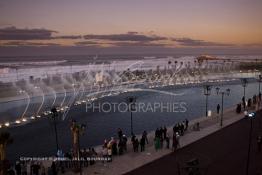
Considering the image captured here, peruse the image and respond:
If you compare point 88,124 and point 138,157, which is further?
point 88,124

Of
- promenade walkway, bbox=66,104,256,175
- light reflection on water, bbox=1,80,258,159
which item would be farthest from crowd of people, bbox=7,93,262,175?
light reflection on water, bbox=1,80,258,159

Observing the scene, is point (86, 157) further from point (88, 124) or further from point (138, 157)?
point (88, 124)

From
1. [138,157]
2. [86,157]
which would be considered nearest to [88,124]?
[138,157]

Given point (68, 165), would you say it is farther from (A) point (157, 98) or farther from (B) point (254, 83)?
(B) point (254, 83)

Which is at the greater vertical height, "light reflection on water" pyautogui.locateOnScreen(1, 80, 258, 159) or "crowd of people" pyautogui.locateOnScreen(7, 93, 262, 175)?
"crowd of people" pyautogui.locateOnScreen(7, 93, 262, 175)

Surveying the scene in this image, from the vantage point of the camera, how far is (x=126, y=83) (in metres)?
61.3

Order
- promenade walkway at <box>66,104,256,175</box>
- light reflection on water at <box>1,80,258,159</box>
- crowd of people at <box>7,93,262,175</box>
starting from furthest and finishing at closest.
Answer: light reflection on water at <box>1,80,258,159</box>, promenade walkway at <box>66,104,256,175</box>, crowd of people at <box>7,93,262,175</box>

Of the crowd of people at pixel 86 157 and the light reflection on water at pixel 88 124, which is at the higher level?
the crowd of people at pixel 86 157

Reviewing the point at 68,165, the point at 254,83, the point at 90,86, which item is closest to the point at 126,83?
the point at 90,86

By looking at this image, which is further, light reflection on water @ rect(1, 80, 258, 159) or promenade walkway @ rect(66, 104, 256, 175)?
light reflection on water @ rect(1, 80, 258, 159)

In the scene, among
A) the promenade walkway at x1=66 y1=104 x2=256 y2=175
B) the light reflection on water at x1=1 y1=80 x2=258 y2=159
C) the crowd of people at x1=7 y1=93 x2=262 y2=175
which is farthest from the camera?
the light reflection on water at x1=1 y1=80 x2=258 y2=159

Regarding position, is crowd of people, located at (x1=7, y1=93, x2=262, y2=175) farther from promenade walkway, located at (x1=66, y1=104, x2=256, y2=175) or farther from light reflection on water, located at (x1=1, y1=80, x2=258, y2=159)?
light reflection on water, located at (x1=1, y1=80, x2=258, y2=159)

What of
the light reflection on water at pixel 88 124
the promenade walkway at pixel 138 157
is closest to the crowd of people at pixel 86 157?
the promenade walkway at pixel 138 157

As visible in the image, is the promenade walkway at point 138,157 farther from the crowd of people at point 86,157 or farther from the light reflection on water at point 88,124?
the light reflection on water at point 88,124
